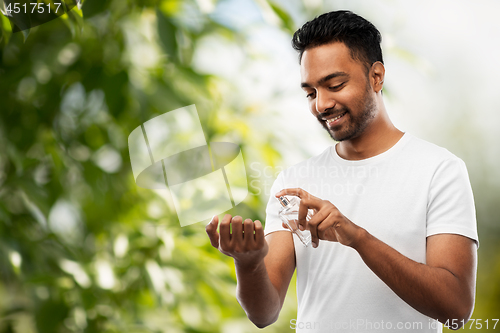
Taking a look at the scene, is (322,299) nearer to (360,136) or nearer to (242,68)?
(360,136)

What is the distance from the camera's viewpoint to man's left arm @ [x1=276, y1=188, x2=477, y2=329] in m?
0.53

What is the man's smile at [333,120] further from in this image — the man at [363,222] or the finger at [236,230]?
the finger at [236,230]

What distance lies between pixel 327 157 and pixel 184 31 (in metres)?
0.38

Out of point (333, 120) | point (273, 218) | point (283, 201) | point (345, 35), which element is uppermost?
point (345, 35)

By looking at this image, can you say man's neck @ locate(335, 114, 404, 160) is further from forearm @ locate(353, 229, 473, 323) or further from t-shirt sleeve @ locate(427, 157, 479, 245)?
forearm @ locate(353, 229, 473, 323)

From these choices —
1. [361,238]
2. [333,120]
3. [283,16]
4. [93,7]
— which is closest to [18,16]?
[93,7]

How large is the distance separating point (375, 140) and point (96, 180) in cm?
51

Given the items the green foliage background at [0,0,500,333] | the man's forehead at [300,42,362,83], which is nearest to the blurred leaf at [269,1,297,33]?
the green foliage background at [0,0,500,333]

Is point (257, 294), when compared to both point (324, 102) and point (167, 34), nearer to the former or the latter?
point (324, 102)

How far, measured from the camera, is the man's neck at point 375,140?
0.74 meters

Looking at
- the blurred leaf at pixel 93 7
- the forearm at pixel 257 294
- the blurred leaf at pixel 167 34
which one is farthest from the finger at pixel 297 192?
the blurred leaf at pixel 93 7

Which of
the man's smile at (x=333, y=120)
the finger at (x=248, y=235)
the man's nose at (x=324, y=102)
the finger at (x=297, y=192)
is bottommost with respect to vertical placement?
the finger at (x=248, y=235)

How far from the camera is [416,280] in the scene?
55 cm

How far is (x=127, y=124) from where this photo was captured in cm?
82
